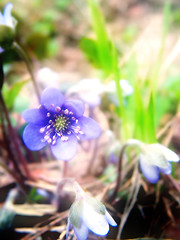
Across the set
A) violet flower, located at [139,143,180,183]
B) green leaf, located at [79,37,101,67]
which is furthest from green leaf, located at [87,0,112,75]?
violet flower, located at [139,143,180,183]

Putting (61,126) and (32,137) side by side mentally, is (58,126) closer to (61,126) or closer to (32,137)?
(61,126)

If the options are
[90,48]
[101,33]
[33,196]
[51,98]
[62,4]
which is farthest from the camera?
[62,4]

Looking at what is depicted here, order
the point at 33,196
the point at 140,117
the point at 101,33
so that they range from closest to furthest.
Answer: the point at 140,117
the point at 33,196
the point at 101,33

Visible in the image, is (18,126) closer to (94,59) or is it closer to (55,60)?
(94,59)

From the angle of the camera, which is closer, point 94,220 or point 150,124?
point 94,220

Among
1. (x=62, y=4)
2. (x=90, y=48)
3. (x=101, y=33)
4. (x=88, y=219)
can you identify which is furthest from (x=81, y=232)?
(x=62, y=4)

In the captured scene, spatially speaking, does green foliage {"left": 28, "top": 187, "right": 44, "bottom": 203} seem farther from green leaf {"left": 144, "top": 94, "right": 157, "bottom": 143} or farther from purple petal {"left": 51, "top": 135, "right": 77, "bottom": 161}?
green leaf {"left": 144, "top": 94, "right": 157, "bottom": 143}

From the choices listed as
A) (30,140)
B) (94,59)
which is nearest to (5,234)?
(30,140)
